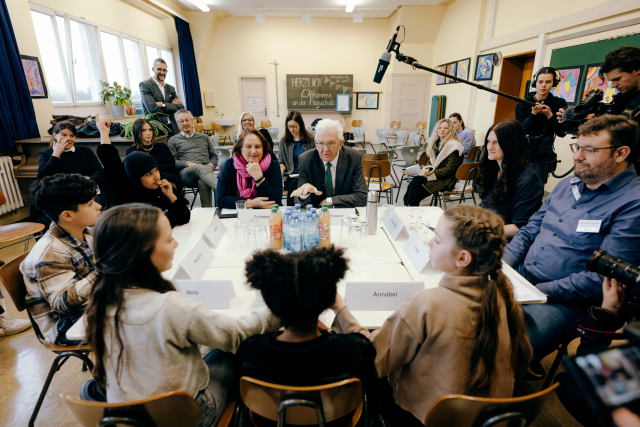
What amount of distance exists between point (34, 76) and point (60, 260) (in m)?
4.10

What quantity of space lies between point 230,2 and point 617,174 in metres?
8.16

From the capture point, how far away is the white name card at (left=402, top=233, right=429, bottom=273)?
4.97 feet

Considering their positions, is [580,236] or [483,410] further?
[580,236]

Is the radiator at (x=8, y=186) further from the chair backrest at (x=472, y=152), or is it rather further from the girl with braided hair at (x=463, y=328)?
the chair backrest at (x=472, y=152)

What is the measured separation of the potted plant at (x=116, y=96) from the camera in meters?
5.39

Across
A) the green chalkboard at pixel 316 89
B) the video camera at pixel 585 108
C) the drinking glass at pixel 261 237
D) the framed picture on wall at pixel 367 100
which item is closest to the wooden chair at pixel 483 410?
the drinking glass at pixel 261 237

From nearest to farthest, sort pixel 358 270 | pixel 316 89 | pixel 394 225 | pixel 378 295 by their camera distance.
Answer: pixel 378 295, pixel 358 270, pixel 394 225, pixel 316 89

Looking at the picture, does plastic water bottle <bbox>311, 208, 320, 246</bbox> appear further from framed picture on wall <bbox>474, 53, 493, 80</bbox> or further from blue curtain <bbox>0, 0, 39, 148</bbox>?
framed picture on wall <bbox>474, 53, 493, 80</bbox>

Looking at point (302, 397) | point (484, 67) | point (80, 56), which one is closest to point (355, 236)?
point (302, 397)

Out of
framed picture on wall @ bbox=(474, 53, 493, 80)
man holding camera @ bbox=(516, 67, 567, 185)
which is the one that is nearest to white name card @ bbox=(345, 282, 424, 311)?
man holding camera @ bbox=(516, 67, 567, 185)

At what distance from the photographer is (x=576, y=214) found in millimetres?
1630

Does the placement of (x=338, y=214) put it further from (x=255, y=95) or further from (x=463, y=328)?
(x=255, y=95)

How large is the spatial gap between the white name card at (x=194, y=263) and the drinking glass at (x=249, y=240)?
21cm

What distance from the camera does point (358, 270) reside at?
1546 mm
